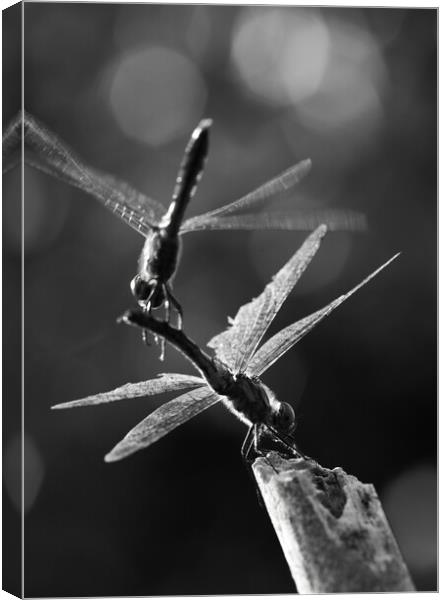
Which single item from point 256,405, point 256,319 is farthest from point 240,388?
point 256,319

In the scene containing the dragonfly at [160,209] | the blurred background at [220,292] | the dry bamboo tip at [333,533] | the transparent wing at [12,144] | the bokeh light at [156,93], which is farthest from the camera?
the blurred background at [220,292]

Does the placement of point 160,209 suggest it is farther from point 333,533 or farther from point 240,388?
point 333,533

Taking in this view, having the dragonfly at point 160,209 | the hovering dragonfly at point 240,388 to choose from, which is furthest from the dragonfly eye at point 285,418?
the dragonfly at point 160,209

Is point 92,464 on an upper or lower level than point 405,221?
lower

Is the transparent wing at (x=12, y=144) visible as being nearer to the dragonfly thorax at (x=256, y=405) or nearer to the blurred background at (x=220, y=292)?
the blurred background at (x=220, y=292)

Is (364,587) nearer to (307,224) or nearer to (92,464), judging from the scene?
(307,224)

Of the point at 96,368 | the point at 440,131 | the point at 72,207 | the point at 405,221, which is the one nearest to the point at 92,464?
the point at 96,368
